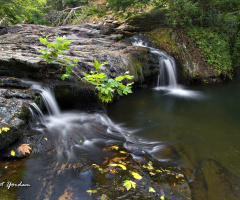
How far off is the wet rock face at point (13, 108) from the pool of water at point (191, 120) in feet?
9.04

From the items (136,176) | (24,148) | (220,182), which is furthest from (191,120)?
(24,148)

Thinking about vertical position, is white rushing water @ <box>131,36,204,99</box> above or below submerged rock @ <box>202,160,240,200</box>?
above

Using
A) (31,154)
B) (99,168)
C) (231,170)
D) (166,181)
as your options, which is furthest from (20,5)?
(231,170)

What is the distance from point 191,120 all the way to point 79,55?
4.43 m

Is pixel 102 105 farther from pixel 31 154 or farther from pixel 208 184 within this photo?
pixel 208 184

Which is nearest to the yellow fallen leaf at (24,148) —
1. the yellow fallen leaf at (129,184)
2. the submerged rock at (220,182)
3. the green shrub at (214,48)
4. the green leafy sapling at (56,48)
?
the green leafy sapling at (56,48)

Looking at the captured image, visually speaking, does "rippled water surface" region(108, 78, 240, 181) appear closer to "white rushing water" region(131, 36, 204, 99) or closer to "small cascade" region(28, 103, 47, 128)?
"white rushing water" region(131, 36, 204, 99)

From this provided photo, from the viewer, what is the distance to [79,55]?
6.25 m

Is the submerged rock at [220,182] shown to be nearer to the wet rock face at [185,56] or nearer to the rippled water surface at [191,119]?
the rippled water surface at [191,119]

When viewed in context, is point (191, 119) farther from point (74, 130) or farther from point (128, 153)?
point (74, 130)

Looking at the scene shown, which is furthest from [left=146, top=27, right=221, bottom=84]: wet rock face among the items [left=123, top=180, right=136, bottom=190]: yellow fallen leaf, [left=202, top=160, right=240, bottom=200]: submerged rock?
[left=123, top=180, right=136, bottom=190]: yellow fallen leaf

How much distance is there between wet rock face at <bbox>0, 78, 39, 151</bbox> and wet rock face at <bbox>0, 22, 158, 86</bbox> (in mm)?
645

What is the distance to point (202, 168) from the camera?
347 cm

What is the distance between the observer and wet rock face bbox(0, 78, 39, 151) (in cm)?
298
